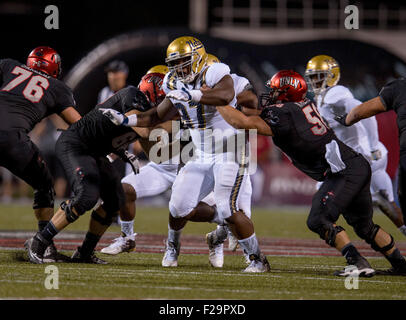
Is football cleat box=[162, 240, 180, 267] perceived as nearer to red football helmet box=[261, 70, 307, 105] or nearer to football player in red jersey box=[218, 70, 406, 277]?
football player in red jersey box=[218, 70, 406, 277]

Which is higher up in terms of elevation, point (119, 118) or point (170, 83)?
point (170, 83)

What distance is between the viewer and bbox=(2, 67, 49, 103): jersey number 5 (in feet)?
20.3

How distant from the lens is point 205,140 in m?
6.07

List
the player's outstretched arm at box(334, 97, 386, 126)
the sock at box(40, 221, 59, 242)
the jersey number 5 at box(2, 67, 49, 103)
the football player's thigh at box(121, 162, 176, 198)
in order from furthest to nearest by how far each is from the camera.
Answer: the football player's thigh at box(121, 162, 176, 198) < the jersey number 5 at box(2, 67, 49, 103) < the sock at box(40, 221, 59, 242) < the player's outstretched arm at box(334, 97, 386, 126)

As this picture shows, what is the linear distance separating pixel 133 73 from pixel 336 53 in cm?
499

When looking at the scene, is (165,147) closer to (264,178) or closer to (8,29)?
(264,178)

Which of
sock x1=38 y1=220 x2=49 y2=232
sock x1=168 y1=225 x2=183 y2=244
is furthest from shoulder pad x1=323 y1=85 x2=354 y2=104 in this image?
sock x1=38 y1=220 x2=49 y2=232

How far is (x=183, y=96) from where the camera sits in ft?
17.7

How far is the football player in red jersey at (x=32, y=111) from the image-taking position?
6.05m

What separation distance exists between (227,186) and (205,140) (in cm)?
44

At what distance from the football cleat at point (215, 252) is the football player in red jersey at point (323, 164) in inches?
37.8

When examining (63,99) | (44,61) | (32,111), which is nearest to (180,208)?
(63,99)

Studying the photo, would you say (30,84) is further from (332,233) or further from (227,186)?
(332,233)

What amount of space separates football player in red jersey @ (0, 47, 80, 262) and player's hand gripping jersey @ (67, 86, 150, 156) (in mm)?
187
